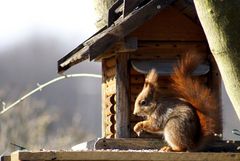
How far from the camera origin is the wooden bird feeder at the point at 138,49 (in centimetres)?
332

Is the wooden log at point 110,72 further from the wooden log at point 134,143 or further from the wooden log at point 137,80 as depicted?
the wooden log at point 134,143

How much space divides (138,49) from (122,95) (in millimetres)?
186

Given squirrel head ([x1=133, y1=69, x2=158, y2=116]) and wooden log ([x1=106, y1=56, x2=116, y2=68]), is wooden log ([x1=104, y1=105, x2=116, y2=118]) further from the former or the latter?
squirrel head ([x1=133, y1=69, x2=158, y2=116])

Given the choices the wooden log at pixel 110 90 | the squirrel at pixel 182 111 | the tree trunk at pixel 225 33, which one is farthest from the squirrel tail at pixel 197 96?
the tree trunk at pixel 225 33

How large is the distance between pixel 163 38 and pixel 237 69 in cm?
159

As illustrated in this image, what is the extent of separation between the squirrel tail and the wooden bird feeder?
6.1 inches

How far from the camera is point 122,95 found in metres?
3.39

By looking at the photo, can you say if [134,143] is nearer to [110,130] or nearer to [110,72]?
[110,130]

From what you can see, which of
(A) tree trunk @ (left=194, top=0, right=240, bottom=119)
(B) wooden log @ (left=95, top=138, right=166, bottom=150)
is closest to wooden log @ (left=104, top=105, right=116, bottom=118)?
(B) wooden log @ (left=95, top=138, right=166, bottom=150)

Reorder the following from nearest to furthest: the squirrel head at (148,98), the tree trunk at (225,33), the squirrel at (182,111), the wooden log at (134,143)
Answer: the tree trunk at (225,33) → the squirrel at (182,111) → the squirrel head at (148,98) → the wooden log at (134,143)

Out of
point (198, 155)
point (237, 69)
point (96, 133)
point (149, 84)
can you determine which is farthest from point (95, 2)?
point (96, 133)

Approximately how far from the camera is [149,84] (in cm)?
311

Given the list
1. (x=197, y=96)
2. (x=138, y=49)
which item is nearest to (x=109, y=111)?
(x=138, y=49)

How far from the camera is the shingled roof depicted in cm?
323
